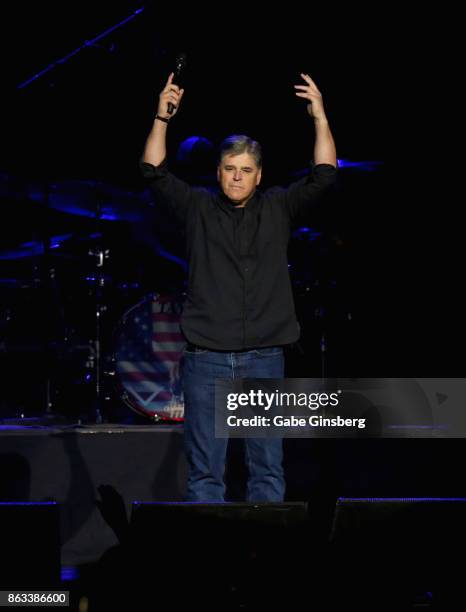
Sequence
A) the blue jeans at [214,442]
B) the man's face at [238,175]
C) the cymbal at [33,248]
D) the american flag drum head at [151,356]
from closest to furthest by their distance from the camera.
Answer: the blue jeans at [214,442] < the man's face at [238,175] < the american flag drum head at [151,356] < the cymbal at [33,248]

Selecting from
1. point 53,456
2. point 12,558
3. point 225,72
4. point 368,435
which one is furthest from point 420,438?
point 225,72

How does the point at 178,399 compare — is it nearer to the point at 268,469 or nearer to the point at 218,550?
the point at 268,469

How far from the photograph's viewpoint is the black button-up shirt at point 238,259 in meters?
3.70

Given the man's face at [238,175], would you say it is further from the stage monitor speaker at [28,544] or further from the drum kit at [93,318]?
the drum kit at [93,318]

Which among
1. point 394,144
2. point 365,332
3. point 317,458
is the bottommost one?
point 317,458

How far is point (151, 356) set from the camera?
5836mm

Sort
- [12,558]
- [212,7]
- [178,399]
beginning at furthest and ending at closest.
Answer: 1. [212,7]
2. [178,399]
3. [12,558]

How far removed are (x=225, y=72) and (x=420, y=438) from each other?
3567 mm

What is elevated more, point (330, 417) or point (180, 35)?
point (180, 35)

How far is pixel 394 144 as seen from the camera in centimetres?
679

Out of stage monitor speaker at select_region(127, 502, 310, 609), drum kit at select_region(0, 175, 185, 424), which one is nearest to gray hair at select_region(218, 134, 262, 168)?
stage monitor speaker at select_region(127, 502, 310, 609)

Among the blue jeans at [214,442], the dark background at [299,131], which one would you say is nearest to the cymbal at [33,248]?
the dark background at [299,131]

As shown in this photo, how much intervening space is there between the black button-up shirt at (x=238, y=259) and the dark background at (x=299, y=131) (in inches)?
81.3

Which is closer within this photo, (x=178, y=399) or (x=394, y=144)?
(x=178, y=399)
